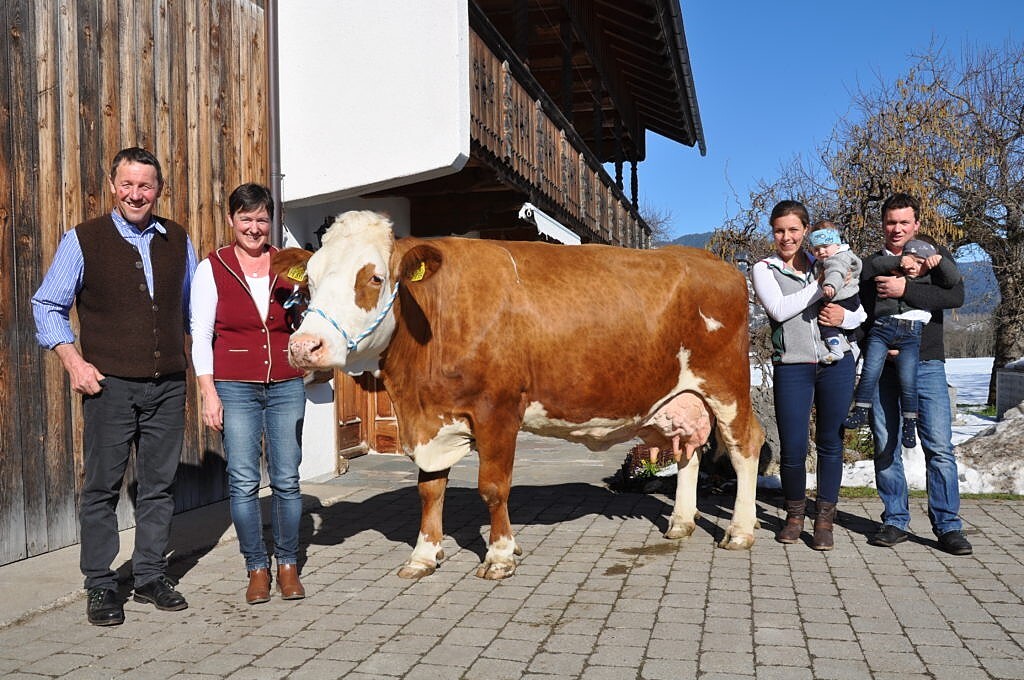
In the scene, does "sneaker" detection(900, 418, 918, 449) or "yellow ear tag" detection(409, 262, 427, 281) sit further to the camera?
"sneaker" detection(900, 418, 918, 449)

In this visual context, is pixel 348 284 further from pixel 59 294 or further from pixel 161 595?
pixel 161 595

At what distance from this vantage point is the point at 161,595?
436cm

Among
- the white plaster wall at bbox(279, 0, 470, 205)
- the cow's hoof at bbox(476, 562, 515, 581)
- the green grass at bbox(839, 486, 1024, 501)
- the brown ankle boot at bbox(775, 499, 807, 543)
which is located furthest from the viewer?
the white plaster wall at bbox(279, 0, 470, 205)

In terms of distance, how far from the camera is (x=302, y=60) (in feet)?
26.1

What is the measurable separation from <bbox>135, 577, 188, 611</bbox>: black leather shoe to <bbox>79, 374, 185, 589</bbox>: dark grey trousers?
0.03 meters

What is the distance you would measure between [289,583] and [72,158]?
3157 millimetres

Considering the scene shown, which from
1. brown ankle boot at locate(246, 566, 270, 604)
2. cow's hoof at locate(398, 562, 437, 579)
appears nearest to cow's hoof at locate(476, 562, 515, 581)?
cow's hoof at locate(398, 562, 437, 579)

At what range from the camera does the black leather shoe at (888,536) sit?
5.42m

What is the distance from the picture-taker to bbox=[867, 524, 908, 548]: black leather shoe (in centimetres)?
542

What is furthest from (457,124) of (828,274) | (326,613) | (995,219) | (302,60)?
(995,219)

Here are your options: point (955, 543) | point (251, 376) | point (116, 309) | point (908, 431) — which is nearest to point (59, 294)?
point (116, 309)

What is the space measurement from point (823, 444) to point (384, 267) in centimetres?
293

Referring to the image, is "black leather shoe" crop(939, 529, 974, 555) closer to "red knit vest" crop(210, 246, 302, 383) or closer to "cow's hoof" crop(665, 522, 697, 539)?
"cow's hoof" crop(665, 522, 697, 539)

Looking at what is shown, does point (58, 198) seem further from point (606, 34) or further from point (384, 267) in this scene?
point (606, 34)
